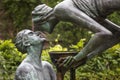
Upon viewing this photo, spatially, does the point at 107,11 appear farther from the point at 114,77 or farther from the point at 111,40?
the point at 114,77

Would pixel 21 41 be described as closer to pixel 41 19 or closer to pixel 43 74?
pixel 43 74

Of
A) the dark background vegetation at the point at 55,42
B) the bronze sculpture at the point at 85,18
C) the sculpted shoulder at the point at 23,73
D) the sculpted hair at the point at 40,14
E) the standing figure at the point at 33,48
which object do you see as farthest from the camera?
the dark background vegetation at the point at 55,42

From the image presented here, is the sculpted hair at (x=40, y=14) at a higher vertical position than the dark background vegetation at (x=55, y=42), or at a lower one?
higher

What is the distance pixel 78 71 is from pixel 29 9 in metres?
9.21

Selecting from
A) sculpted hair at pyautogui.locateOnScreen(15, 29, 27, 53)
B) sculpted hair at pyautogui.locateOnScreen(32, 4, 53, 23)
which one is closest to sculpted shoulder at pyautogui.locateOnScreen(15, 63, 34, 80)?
sculpted hair at pyautogui.locateOnScreen(15, 29, 27, 53)

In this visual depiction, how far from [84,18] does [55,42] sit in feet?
32.9

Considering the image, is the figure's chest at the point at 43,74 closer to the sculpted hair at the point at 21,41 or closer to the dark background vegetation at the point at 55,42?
the sculpted hair at the point at 21,41

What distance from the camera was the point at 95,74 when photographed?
22.1 feet

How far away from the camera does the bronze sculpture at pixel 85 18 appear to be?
401 cm

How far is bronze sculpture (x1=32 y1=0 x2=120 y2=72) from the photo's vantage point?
4.01m

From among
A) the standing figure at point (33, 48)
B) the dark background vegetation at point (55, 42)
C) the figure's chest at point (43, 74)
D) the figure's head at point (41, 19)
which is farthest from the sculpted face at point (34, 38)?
the dark background vegetation at point (55, 42)

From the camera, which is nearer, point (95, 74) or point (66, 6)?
point (66, 6)

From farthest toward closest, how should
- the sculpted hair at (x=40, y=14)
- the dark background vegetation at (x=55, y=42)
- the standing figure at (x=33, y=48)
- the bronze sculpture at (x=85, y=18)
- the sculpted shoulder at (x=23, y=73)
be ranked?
the dark background vegetation at (x=55, y=42), the sculpted hair at (x=40, y=14), the bronze sculpture at (x=85, y=18), the standing figure at (x=33, y=48), the sculpted shoulder at (x=23, y=73)

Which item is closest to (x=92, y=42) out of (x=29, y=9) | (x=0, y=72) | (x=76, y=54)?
(x=76, y=54)
